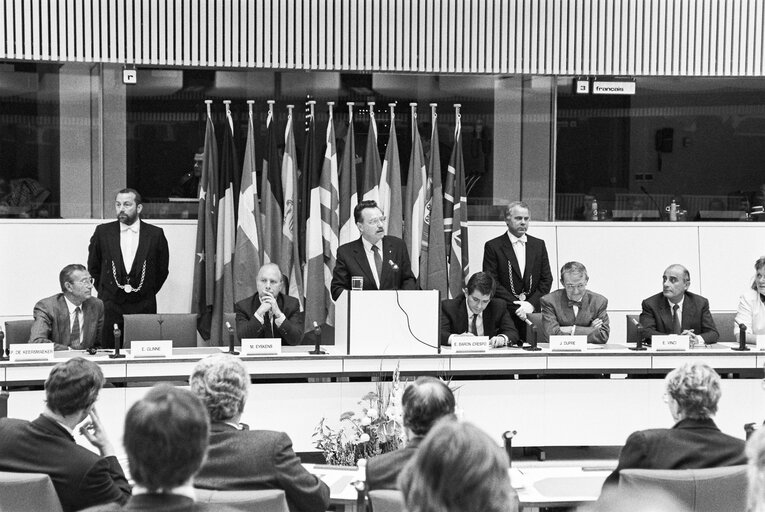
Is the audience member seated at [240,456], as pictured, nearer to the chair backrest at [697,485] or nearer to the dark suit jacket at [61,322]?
the chair backrest at [697,485]

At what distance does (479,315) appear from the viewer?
7.59 metres

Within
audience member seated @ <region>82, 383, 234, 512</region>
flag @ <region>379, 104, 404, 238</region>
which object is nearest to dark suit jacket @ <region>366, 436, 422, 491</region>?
audience member seated @ <region>82, 383, 234, 512</region>

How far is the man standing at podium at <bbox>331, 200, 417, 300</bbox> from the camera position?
7.39m

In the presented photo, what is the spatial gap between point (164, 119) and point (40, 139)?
1101 millimetres

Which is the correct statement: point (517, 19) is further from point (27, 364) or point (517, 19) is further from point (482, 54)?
point (27, 364)

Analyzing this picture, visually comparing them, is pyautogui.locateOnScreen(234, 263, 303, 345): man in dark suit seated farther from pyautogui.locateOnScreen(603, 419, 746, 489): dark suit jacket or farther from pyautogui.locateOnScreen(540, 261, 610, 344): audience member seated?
pyautogui.locateOnScreen(603, 419, 746, 489): dark suit jacket

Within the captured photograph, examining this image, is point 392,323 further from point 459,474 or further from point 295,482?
point 459,474

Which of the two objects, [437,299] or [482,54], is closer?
[437,299]

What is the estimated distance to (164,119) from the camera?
9531 mm

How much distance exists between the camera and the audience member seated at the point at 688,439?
3744 mm

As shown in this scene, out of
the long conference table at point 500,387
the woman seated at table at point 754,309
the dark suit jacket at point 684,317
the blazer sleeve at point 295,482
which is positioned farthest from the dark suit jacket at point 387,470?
the woman seated at table at point 754,309

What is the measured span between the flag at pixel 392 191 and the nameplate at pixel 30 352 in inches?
146

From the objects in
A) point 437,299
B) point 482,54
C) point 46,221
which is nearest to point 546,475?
point 437,299

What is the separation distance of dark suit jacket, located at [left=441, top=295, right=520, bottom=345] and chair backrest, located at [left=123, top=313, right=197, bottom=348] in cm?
179
